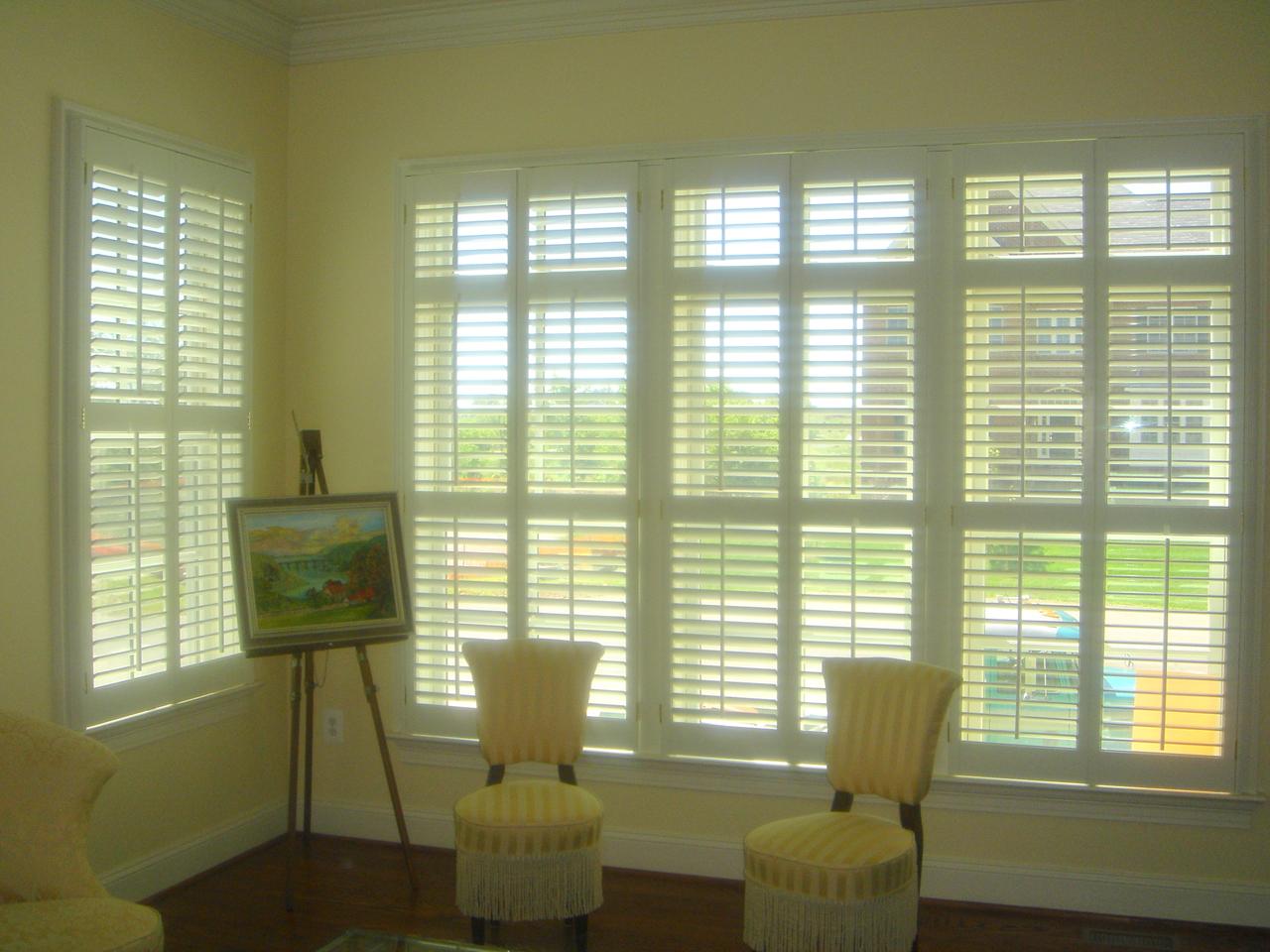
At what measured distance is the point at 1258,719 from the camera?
3219 millimetres

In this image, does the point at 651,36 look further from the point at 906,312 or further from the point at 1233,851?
the point at 1233,851

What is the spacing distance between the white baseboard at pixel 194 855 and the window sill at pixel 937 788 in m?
0.43

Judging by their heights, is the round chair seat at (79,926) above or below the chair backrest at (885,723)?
below

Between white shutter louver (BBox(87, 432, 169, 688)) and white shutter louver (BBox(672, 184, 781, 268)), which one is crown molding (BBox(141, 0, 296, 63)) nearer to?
white shutter louver (BBox(87, 432, 169, 688))

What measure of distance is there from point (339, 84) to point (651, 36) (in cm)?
123

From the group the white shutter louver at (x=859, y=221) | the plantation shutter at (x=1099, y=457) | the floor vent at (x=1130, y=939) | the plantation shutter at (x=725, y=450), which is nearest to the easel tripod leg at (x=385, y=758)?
the plantation shutter at (x=725, y=450)

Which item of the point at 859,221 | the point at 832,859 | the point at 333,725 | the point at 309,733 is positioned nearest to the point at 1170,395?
the point at 859,221

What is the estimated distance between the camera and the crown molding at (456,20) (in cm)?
352

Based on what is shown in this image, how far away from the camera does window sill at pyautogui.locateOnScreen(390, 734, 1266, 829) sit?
10.7ft

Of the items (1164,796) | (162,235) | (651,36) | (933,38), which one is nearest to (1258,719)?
(1164,796)

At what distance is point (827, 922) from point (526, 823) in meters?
0.84

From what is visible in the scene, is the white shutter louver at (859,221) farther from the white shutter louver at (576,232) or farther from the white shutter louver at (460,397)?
the white shutter louver at (460,397)

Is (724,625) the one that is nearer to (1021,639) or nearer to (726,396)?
(726,396)

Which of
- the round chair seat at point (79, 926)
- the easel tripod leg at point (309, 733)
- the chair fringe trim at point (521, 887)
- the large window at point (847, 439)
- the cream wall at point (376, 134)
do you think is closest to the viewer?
the round chair seat at point (79, 926)
